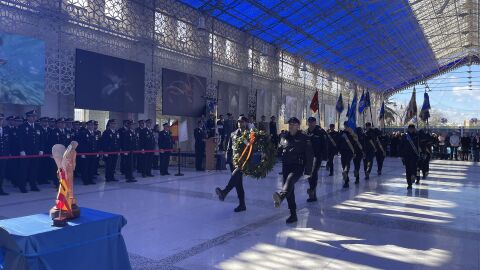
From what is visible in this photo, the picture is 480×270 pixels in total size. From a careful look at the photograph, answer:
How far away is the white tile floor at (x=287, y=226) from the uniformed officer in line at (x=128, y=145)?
0.82 metres

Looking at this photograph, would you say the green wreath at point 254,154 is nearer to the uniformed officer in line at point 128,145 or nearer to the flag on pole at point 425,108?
the uniformed officer in line at point 128,145

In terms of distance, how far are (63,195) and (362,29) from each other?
23989 millimetres

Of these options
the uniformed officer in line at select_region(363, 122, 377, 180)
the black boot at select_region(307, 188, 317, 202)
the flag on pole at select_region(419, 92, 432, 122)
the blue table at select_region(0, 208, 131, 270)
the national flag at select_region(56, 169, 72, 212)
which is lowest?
the black boot at select_region(307, 188, 317, 202)

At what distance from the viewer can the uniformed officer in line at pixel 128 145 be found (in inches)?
422

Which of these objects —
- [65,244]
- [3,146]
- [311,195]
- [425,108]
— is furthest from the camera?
[425,108]

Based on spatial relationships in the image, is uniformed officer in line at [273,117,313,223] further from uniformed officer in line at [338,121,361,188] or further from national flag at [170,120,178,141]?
national flag at [170,120,178,141]

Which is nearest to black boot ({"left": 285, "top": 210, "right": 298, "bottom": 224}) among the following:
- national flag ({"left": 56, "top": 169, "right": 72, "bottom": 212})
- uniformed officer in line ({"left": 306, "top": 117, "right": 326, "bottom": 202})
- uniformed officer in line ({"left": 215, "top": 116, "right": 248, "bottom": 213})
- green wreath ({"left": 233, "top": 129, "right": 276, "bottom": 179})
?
green wreath ({"left": 233, "top": 129, "right": 276, "bottom": 179})

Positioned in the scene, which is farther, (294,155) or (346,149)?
(346,149)

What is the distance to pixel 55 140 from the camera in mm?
9391

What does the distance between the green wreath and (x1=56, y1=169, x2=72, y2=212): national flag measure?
388cm

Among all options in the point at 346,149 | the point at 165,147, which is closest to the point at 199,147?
the point at 165,147

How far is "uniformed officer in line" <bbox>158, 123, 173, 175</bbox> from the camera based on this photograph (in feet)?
40.0

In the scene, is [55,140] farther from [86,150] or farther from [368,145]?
[368,145]

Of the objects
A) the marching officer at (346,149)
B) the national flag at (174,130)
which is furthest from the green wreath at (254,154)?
the national flag at (174,130)
